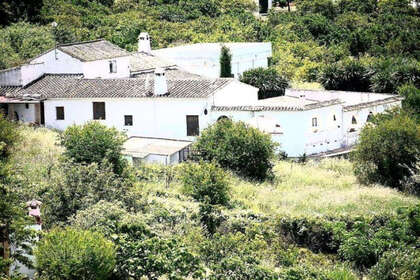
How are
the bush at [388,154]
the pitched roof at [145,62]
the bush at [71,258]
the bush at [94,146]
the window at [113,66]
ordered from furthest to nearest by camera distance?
the pitched roof at [145,62], the window at [113,66], the bush at [388,154], the bush at [94,146], the bush at [71,258]

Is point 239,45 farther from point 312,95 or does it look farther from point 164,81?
point 164,81

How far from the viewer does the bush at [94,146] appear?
31.5 meters

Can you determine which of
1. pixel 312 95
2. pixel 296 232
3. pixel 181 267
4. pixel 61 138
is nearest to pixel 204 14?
pixel 312 95

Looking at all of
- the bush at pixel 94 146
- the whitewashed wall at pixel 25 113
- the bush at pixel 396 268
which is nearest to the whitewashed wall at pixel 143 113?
the whitewashed wall at pixel 25 113

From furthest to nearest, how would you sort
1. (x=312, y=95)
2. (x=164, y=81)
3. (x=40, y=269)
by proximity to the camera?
(x=312, y=95)
(x=164, y=81)
(x=40, y=269)

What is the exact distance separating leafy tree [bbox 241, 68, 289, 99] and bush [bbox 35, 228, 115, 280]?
28961 mm

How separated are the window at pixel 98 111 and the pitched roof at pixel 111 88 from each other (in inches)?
17.1

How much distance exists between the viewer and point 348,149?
1588 inches

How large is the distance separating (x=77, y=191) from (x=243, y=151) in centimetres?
1027

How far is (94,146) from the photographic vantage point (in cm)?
3180

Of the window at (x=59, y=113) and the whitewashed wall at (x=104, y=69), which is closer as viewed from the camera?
the window at (x=59, y=113)

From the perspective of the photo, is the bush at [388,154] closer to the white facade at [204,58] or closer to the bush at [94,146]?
the bush at [94,146]

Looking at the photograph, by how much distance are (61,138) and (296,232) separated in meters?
10.2

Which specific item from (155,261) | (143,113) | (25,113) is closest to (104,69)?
(25,113)
